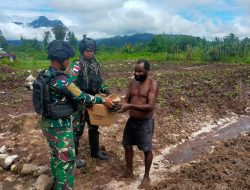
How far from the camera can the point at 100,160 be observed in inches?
216

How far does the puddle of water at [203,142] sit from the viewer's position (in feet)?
20.2

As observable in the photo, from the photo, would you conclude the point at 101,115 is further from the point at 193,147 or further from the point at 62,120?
the point at 193,147

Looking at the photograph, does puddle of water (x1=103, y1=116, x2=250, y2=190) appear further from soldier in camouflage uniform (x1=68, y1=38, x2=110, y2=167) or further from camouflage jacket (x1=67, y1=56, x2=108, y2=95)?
camouflage jacket (x1=67, y1=56, x2=108, y2=95)

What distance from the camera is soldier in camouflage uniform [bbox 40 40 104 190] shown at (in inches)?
146

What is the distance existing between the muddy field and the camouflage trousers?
31.5 inches

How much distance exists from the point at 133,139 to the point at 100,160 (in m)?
1.02

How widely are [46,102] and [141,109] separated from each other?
121 centimetres

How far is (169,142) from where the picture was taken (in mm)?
6703

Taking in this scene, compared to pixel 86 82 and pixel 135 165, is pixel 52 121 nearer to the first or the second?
pixel 86 82

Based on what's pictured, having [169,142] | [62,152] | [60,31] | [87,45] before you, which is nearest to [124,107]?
[62,152]

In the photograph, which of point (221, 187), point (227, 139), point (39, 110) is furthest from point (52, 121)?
point (227, 139)

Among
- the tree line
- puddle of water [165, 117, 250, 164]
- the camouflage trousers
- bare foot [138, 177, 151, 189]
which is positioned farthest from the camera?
the tree line

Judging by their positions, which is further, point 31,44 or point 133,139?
point 31,44

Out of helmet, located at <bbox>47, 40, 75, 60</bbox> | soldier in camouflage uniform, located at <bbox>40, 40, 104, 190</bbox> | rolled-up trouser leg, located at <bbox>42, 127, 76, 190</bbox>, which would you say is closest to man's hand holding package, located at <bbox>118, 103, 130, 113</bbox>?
soldier in camouflage uniform, located at <bbox>40, 40, 104, 190</bbox>
